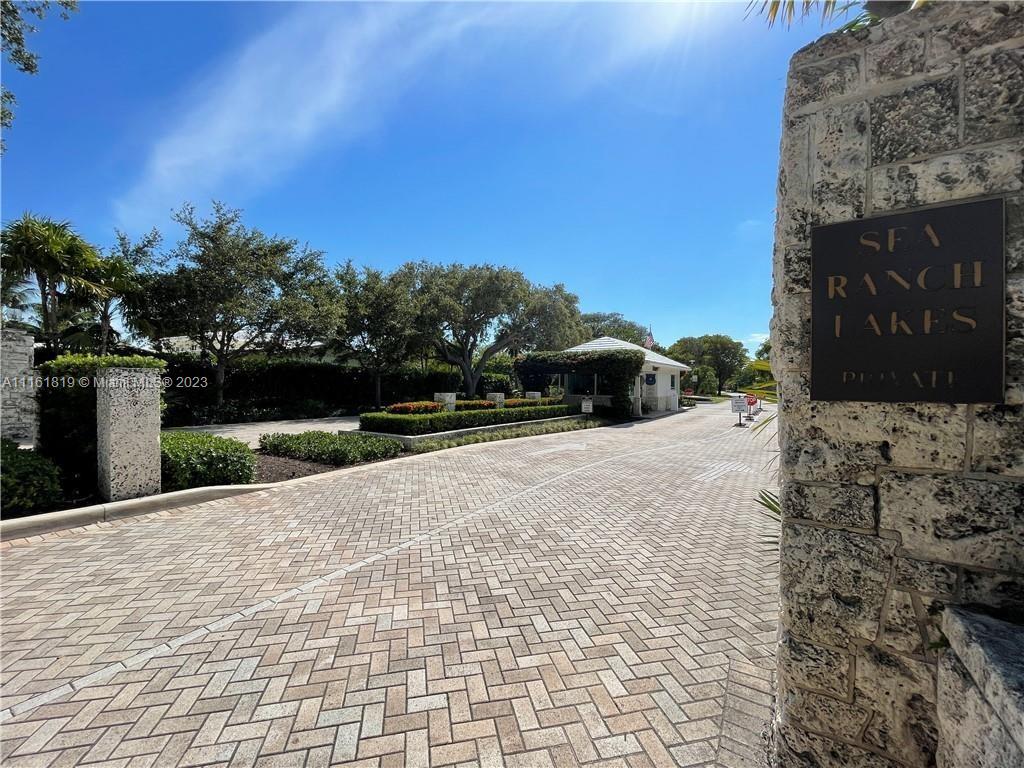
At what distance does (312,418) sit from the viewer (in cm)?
1964

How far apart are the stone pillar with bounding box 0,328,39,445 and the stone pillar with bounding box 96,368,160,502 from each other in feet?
23.2

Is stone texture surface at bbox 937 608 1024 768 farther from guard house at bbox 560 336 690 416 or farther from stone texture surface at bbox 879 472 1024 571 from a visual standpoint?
guard house at bbox 560 336 690 416

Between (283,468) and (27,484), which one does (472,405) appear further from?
(27,484)

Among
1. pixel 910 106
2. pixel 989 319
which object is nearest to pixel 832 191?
pixel 910 106

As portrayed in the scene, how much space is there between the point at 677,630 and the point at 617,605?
1.62 feet

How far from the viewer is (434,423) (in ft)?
39.6

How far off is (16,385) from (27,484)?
26.5ft

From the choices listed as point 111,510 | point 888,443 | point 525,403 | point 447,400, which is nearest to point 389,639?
point 888,443

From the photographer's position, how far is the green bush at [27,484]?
16.0 ft

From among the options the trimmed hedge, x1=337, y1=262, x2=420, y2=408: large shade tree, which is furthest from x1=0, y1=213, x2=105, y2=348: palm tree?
the trimmed hedge

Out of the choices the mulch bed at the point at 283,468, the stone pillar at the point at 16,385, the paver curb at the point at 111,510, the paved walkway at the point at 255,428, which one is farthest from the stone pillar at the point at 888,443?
the stone pillar at the point at 16,385

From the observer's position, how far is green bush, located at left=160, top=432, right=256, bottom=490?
242 inches

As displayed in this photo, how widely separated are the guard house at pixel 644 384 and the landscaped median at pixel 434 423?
761 centimetres

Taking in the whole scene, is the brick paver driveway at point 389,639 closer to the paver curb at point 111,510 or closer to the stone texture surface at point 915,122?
the paver curb at point 111,510
